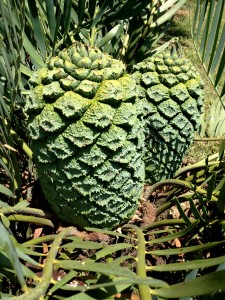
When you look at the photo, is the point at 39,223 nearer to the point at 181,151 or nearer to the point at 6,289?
the point at 6,289

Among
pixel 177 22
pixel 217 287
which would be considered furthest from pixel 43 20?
pixel 177 22

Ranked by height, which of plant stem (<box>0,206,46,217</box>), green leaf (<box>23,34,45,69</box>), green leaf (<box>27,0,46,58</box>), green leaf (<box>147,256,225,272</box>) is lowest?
green leaf (<box>147,256,225,272</box>)

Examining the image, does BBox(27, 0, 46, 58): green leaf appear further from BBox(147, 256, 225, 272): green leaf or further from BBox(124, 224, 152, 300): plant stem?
BBox(147, 256, 225, 272): green leaf

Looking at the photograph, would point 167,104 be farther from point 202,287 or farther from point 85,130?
point 202,287

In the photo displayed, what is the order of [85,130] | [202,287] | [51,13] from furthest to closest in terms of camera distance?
[51,13] → [85,130] → [202,287]

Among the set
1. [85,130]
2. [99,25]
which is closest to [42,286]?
[85,130]

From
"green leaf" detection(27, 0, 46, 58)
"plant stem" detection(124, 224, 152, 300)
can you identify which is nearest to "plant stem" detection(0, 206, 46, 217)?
"plant stem" detection(124, 224, 152, 300)
